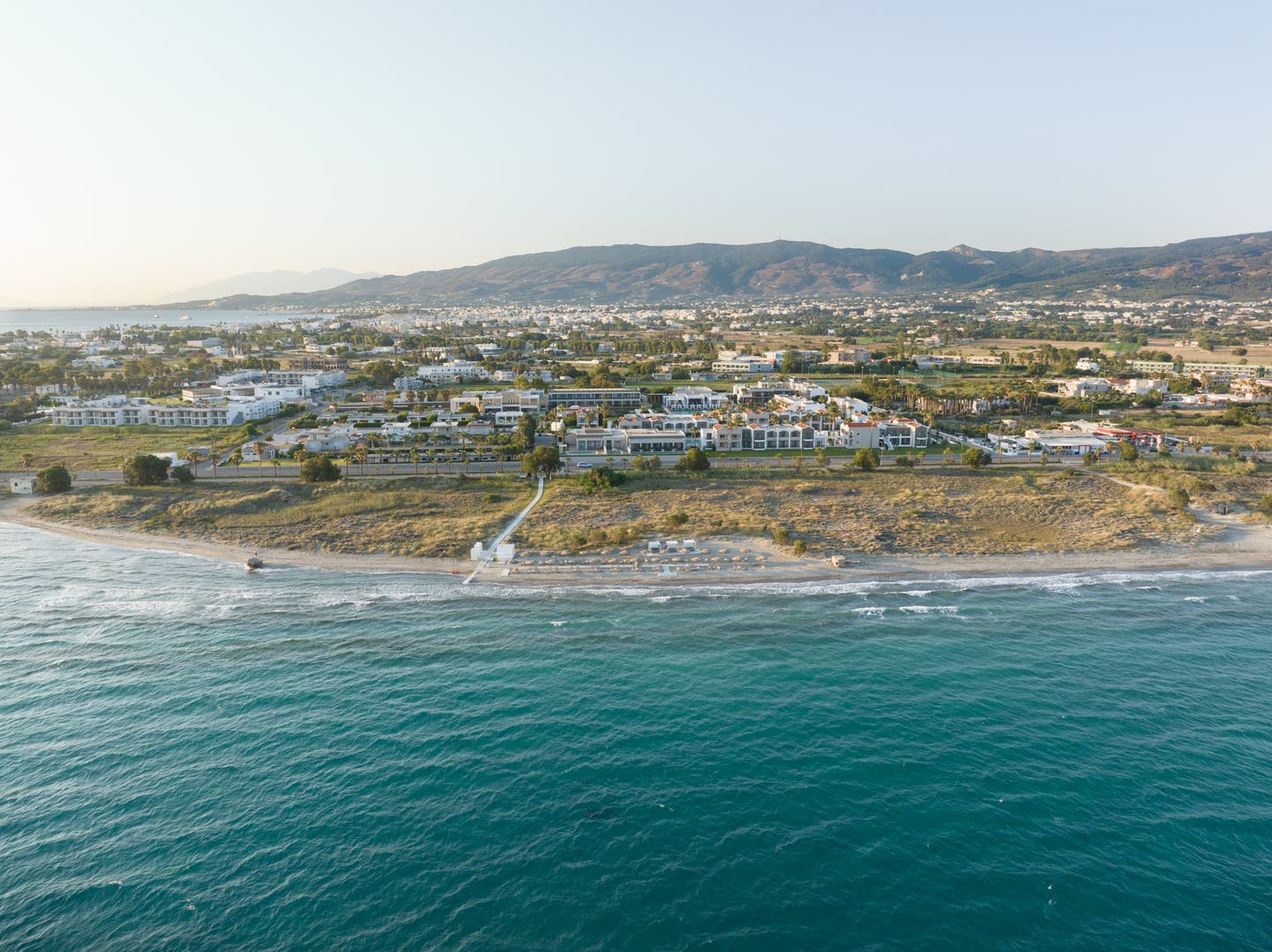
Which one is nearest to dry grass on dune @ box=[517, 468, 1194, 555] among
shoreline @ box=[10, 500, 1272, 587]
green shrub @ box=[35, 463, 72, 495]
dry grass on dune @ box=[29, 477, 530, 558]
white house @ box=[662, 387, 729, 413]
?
shoreline @ box=[10, 500, 1272, 587]

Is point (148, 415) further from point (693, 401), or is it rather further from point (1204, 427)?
point (1204, 427)

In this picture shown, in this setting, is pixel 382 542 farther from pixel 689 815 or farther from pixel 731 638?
pixel 689 815

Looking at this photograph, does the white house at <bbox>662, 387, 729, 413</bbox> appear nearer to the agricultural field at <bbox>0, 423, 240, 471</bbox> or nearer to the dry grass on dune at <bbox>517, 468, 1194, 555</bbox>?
the dry grass on dune at <bbox>517, 468, 1194, 555</bbox>

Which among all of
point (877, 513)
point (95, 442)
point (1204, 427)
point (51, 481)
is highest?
point (95, 442)

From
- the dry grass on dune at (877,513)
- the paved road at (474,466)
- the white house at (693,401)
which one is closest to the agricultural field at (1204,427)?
the paved road at (474,466)

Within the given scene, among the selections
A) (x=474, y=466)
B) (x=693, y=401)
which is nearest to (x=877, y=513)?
(x=474, y=466)

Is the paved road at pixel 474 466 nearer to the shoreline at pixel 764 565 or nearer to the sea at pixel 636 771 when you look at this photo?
the shoreline at pixel 764 565
